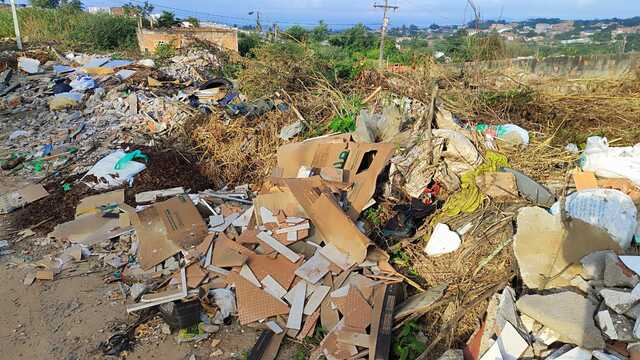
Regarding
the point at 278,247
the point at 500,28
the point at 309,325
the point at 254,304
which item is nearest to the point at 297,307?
the point at 309,325

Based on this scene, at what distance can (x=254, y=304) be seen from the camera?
3.73 meters

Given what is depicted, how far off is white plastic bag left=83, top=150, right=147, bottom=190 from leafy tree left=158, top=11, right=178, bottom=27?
13581 millimetres

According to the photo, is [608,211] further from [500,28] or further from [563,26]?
[563,26]

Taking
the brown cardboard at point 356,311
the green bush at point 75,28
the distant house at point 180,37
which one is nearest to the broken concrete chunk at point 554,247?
the brown cardboard at point 356,311

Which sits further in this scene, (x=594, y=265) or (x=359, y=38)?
(x=359, y=38)

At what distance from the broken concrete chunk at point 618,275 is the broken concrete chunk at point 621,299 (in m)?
0.13

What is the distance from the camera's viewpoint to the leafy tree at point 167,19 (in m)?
17.8

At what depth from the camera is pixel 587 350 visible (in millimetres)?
2709

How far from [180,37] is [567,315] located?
13182 mm

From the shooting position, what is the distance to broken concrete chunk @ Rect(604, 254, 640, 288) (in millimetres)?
2999

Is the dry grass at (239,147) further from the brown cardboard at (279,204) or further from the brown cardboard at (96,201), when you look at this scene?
the brown cardboard at (279,204)

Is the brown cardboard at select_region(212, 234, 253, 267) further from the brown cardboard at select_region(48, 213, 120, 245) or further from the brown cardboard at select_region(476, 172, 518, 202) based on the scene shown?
the brown cardboard at select_region(476, 172, 518, 202)

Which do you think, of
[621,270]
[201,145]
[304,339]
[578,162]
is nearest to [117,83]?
[201,145]

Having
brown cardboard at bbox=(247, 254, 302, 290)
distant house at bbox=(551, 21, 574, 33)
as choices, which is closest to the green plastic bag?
brown cardboard at bbox=(247, 254, 302, 290)
